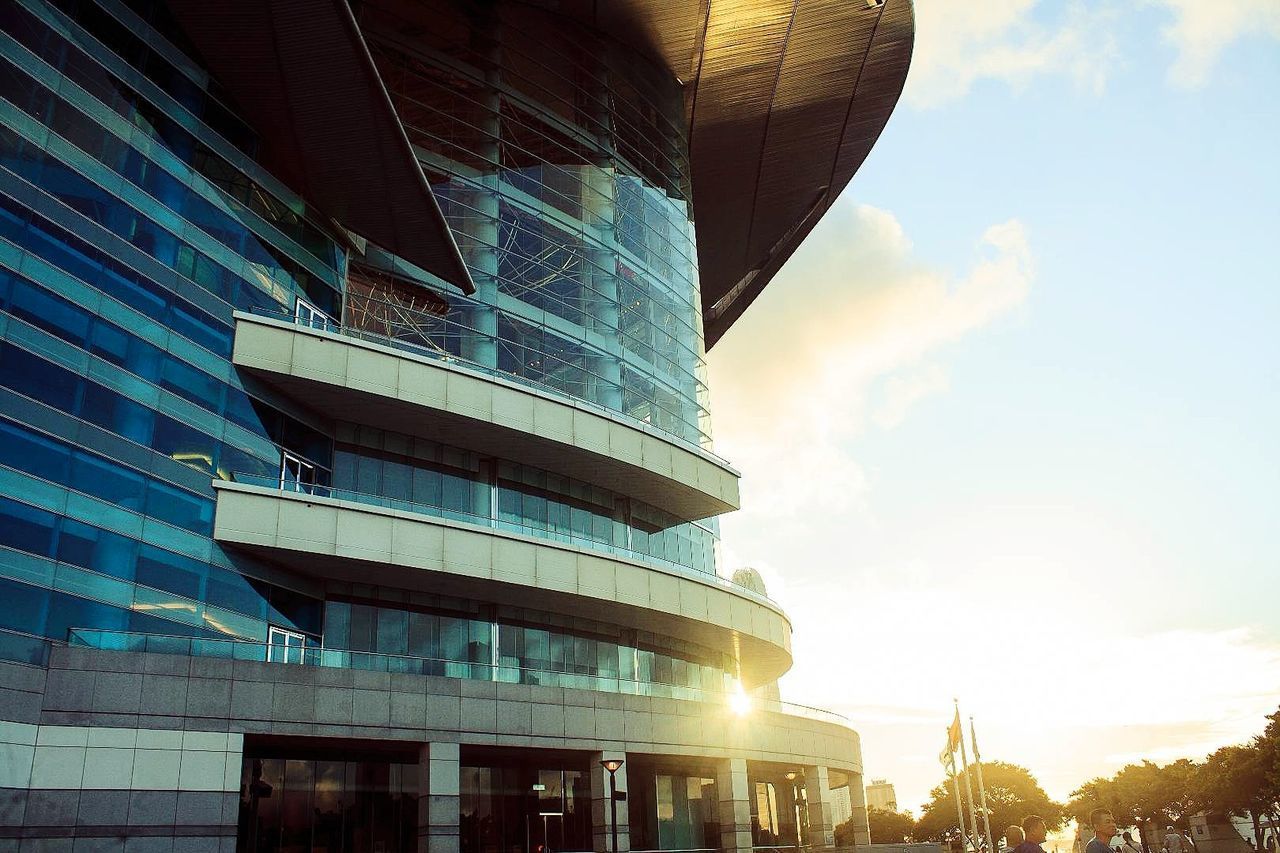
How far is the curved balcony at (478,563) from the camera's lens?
3003cm

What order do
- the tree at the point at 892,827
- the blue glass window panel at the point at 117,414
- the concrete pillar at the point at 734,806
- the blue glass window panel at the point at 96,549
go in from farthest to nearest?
the tree at the point at 892,827
the concrete pillar at the point at 734,806
the blue glass window panel at the point at 117,414
the blue glass window panel at the point at 96,549

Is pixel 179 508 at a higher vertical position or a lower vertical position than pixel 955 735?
higher

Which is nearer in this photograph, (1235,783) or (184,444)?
(184,444)

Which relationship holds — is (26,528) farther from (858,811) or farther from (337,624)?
(858,811)

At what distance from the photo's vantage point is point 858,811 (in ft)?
152

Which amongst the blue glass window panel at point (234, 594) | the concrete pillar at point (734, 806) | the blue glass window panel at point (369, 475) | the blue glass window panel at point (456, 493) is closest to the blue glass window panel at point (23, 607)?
the blue glass window panel at point (234, 594)

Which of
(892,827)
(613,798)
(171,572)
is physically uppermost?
(171,572)

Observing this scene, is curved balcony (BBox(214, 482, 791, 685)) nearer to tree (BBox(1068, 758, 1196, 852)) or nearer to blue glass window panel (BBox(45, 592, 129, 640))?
blue glass window panel (BBox(45, 592, 129, 640))

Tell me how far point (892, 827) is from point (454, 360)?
89.2m

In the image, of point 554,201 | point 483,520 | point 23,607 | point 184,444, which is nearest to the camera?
point 23,607

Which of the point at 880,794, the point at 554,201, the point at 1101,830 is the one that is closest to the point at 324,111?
the point at 554,201

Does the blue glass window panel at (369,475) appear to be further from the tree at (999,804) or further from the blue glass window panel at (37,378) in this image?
the tree at (999,804)

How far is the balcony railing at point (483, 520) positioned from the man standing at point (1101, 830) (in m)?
23.3

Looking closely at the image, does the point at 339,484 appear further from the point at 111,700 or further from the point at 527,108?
the point at 527,108
